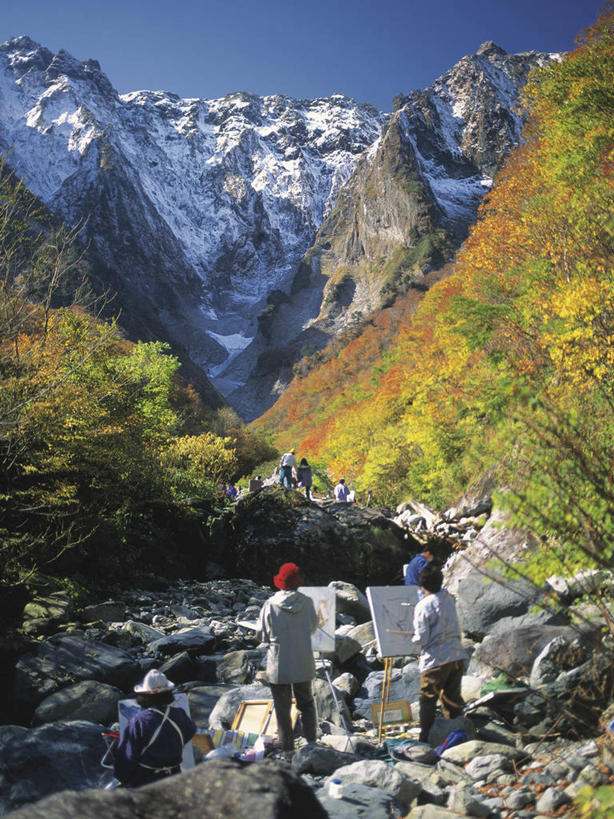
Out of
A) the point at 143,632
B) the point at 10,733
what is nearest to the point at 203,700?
the point at 10,733

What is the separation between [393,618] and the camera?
6.65m

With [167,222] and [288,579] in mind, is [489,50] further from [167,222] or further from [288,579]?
[288,579]

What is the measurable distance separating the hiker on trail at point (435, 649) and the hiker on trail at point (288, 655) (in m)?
1.07

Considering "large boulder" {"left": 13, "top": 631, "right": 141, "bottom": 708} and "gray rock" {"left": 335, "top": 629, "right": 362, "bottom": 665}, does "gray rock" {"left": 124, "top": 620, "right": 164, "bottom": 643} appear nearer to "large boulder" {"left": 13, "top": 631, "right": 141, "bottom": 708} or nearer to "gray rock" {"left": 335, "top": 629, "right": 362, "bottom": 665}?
"large boulder" {"left": 13, "top": 631, "right": 141, "bottom": 708}

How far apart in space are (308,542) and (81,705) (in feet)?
37.4

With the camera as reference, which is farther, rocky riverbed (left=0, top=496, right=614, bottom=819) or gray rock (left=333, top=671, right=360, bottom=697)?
gray rock (left=333, top=671, right=360, bottom=697)

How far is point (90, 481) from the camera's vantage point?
1385 cm

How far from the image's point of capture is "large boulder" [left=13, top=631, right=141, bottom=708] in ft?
21.8

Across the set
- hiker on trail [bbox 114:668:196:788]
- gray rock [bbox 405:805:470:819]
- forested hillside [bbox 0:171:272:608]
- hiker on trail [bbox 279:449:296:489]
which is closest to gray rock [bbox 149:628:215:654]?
forested hillside [bbox 0:171:272:608]

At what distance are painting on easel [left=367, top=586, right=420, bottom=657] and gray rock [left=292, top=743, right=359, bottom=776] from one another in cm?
156

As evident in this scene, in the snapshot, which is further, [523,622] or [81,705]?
[523,622]

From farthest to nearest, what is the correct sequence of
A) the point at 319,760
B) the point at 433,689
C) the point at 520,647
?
the point at 520,647
the point at 433,689
the point at 319,760

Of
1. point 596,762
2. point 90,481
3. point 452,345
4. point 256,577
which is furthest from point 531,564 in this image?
point 452,345

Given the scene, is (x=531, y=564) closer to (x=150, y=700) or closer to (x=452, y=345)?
(x=150, y=700)
